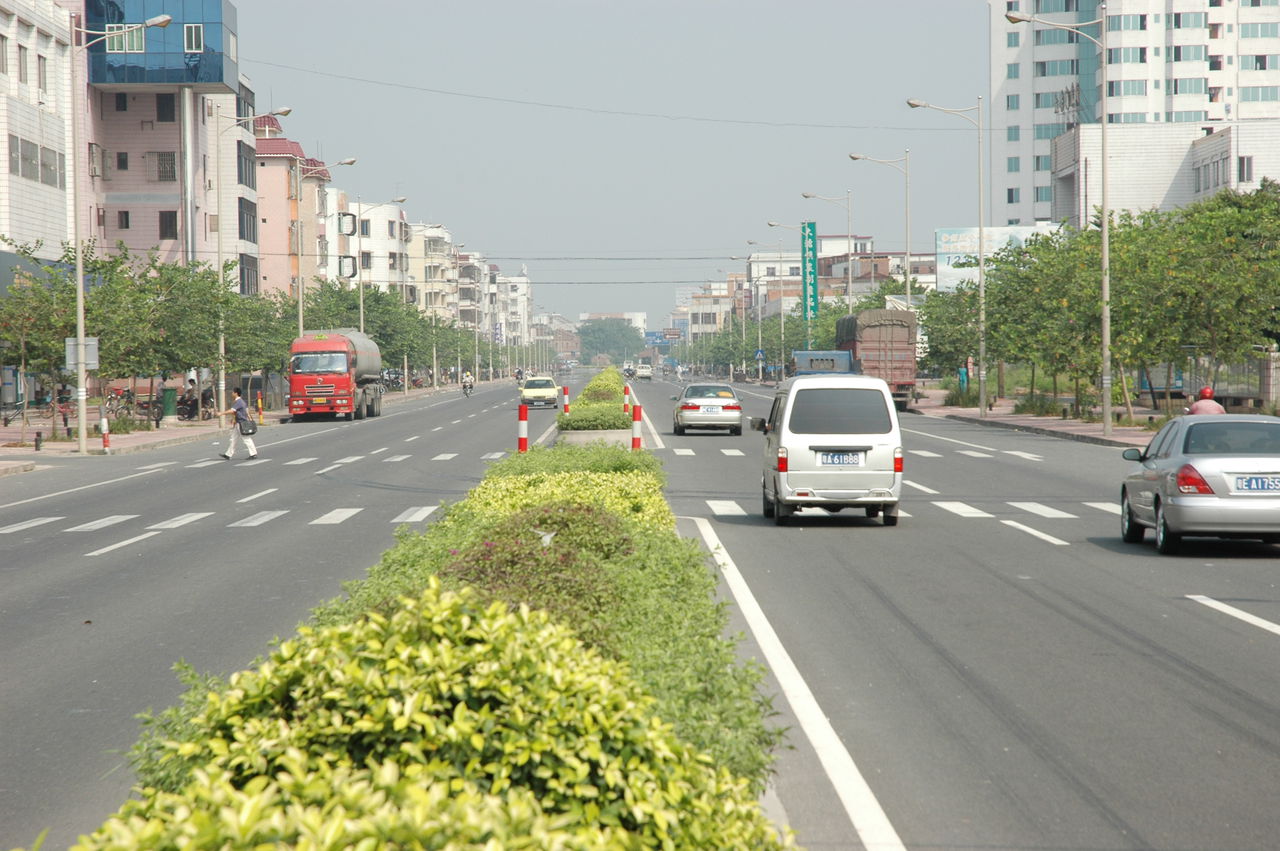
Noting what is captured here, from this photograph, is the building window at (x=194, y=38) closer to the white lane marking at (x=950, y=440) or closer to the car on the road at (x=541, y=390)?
the car on the road at (x=541, y=390)

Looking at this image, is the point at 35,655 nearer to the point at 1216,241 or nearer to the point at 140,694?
the point at 140,694

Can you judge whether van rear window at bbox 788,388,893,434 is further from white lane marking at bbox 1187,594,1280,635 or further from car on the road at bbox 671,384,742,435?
car on the road at bbox 671,384,742,435

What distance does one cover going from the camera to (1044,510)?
69.1 ft

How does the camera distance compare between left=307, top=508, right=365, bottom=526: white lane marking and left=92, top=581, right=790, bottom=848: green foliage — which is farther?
left=307, top=508, right=365, bottom=526: white lane marking

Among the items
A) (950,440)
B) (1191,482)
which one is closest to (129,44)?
(950,440)

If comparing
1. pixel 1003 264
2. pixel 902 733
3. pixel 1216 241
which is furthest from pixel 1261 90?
pixel 902 733

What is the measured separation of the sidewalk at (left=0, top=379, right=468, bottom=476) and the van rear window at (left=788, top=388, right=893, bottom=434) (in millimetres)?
20303

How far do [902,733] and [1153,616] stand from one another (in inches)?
181

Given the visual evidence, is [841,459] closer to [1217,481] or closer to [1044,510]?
[1044,510]

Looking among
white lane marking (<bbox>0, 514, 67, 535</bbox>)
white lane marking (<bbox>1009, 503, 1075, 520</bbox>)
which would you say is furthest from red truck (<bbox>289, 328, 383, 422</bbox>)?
white lane marking (<bbox>1009, 503, 1075, 520</bbox>)

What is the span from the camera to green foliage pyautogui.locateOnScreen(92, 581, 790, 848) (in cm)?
382

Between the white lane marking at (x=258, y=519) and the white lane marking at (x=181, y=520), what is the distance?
2.35 ft

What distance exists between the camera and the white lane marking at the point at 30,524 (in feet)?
65.9

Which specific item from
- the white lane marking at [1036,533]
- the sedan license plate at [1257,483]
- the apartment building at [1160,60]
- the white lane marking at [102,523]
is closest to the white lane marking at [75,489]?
the white lane marking at [102,523]
